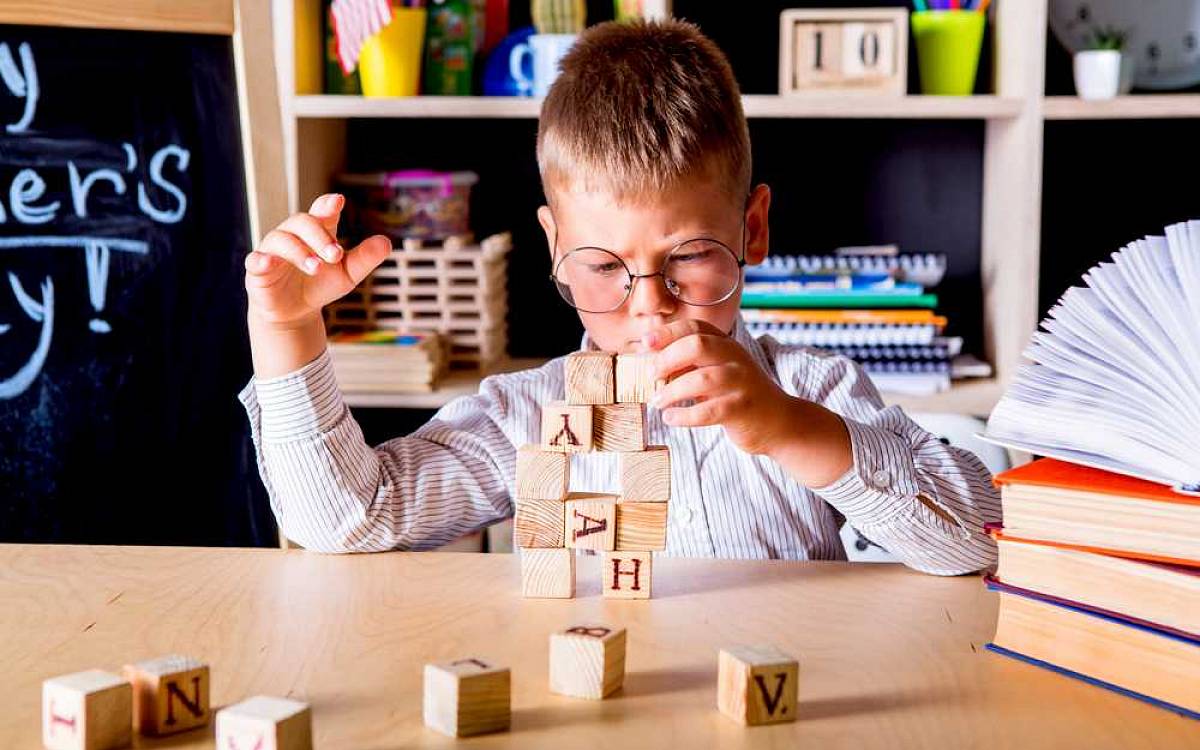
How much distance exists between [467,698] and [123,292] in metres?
1.06

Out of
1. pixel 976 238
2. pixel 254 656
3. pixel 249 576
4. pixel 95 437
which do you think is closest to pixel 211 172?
pixel 95 437

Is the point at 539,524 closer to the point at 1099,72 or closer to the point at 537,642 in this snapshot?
the point at 537,642

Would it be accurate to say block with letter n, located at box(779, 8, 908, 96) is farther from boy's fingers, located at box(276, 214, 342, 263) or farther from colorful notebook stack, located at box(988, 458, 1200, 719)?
colorful notebook stack, located at box(988, 458, 1200, 719)

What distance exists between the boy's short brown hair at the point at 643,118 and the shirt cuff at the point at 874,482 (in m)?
0.33

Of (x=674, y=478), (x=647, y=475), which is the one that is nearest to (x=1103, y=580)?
(x=647, y=475)

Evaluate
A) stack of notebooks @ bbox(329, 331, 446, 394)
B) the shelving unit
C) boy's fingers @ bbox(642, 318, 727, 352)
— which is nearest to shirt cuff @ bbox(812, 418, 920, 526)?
boy's fingers @ bbox(642, 318, 727, 352)

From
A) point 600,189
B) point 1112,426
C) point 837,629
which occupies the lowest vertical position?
point 837,629

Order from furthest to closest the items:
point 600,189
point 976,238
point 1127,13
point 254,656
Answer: point 976,238, point 1127,13, point 600,189, point 254,656

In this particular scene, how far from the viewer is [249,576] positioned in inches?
43.1

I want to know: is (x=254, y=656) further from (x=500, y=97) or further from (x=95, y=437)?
(x=500, y=97)

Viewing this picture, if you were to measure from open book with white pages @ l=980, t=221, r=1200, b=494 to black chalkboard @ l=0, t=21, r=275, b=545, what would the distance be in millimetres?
1074

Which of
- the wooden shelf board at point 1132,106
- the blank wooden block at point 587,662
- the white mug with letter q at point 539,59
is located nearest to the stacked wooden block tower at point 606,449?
the blank wooden block at point 587,662

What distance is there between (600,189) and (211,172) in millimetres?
620

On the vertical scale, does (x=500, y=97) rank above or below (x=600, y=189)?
above
